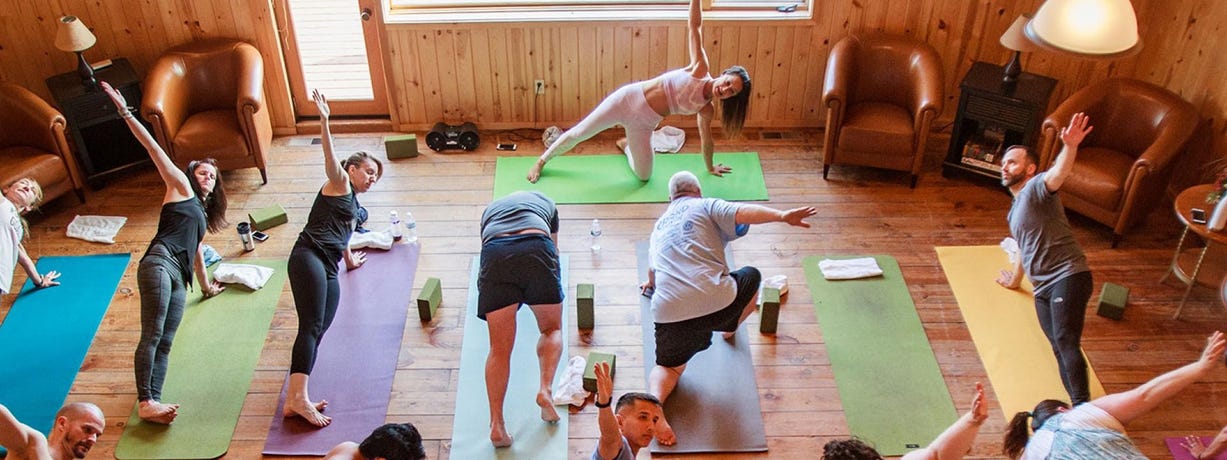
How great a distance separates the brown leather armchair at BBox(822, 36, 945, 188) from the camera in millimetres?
5492

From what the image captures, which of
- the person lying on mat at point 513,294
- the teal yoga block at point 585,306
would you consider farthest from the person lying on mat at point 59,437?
the teal yoga block at point 585,306

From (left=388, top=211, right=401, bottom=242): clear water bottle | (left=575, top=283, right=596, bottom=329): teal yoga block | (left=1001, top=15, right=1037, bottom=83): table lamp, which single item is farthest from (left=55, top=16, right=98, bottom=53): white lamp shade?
(left=1001, top=15, right=1037, bottom=83): table lamp

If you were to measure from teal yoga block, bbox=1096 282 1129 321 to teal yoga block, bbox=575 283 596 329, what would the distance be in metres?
2.61

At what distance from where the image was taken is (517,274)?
3908 mm

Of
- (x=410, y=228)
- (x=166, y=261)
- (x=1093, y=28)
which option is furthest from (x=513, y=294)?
(x=1093, y=28)

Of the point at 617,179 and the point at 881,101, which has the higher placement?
the point at 881,101

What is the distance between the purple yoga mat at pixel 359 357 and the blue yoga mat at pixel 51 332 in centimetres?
107

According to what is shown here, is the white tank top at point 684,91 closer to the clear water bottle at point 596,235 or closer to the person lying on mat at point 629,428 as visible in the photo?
the clear water bottle at point 596,235

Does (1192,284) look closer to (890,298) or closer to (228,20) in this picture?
(890,298)

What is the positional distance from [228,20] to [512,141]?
203cm

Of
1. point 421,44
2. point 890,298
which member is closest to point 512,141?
point 421,44

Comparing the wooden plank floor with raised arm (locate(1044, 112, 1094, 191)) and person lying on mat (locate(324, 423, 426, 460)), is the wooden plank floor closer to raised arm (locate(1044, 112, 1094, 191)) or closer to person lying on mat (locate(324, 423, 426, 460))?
person lying on mat (locate(324, 423, 426, 460))

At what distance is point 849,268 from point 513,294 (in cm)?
203

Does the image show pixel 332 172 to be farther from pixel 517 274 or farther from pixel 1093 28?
pixel 1093 28
